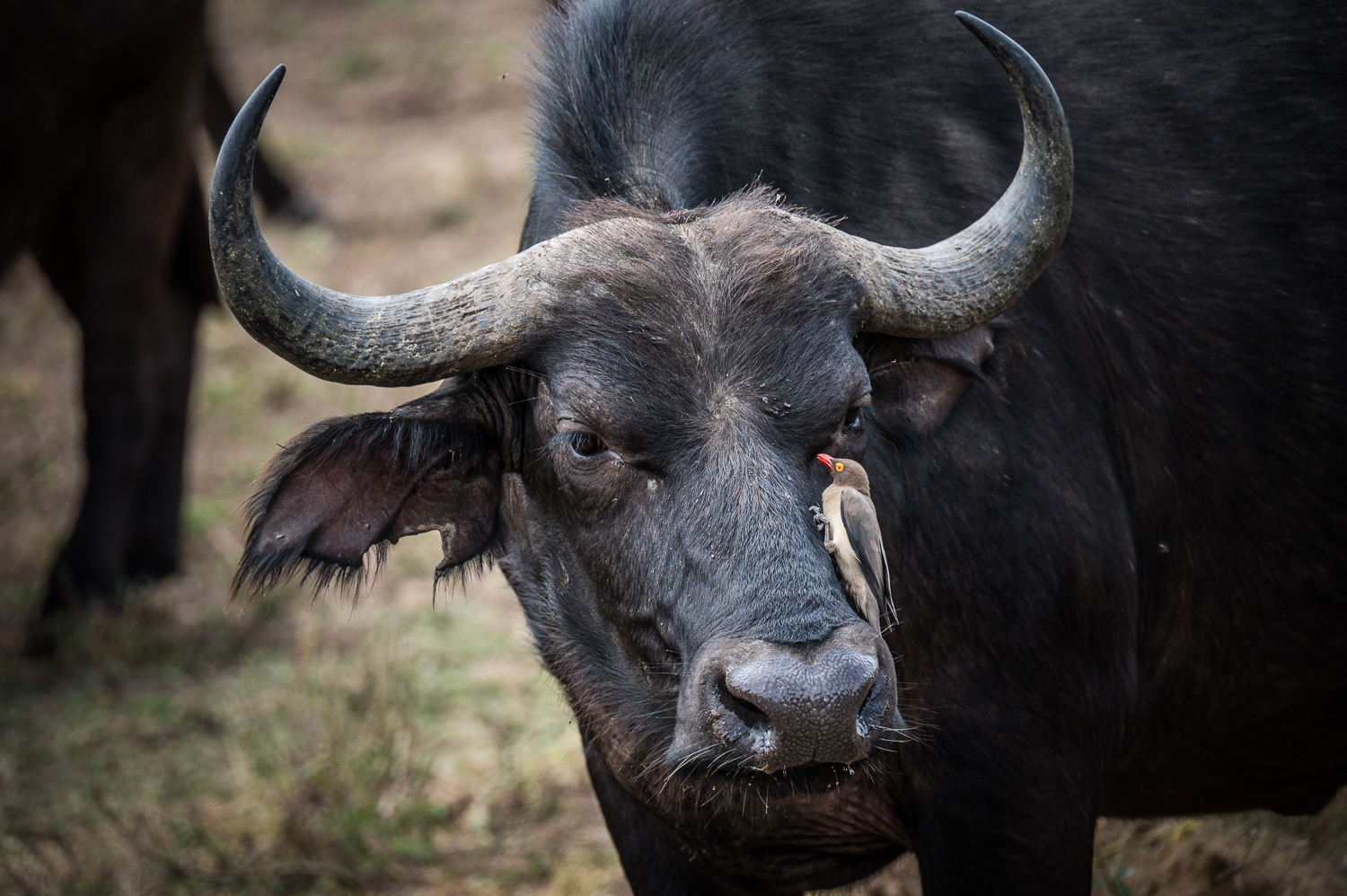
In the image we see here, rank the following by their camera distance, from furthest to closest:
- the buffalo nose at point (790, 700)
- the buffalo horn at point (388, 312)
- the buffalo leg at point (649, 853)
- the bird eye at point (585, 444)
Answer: the buffalo leg at point (649, 853)
the bird eye at point (585, 444)
the buffalo horn at point (388, 312)
the buffalo nose at point (790, 700)

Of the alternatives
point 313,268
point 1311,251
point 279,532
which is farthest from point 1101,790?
A: point 313,268

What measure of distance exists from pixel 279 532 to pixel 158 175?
459 cm

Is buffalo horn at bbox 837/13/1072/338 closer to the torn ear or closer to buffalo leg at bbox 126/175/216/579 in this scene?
the torn ear

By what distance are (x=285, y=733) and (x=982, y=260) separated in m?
3.84

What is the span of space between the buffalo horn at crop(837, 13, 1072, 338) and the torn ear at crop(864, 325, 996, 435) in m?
0.10

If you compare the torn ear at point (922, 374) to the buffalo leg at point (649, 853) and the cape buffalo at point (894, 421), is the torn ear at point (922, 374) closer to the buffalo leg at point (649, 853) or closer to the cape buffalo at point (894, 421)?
the cape buffalo at point (894, 421)

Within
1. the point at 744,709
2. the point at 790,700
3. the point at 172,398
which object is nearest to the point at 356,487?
the point at 744,709

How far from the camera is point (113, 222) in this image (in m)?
6.57

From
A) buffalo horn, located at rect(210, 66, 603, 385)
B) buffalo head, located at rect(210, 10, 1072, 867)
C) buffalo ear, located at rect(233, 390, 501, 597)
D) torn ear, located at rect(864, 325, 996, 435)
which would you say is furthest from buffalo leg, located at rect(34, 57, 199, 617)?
torn ear, located at rect(864, 325, 996, 435)

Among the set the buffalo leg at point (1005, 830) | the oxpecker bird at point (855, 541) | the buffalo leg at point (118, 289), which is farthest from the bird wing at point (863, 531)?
the buffalo leg at point (118, 289)

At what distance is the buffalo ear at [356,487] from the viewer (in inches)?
112

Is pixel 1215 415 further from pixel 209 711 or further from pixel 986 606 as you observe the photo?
pixel 209 711

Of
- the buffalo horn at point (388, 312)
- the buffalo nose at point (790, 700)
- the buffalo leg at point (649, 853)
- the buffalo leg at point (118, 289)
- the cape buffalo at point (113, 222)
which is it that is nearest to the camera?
the buffalo nose at point (790, 700)

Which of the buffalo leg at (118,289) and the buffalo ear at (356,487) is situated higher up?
the buffalo ear at (356,487)
